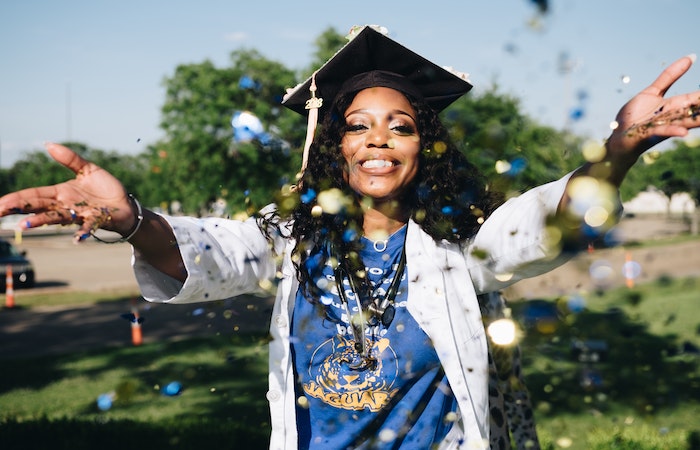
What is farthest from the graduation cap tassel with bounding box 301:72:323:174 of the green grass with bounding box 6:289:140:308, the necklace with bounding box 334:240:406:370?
the green grass with bounding box 6:289:140:308

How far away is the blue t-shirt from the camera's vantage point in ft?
7.09

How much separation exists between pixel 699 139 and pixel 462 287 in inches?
35.0

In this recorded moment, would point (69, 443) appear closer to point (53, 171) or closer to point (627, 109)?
point (627, 109)

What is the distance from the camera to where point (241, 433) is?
17.6 feet

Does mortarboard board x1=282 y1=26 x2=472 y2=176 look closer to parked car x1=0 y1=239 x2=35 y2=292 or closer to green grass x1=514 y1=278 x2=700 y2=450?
green grass x1=514 y1=278 x2=700 y2=450

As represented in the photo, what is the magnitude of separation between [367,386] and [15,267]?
16.4 metres

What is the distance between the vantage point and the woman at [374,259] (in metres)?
1.96

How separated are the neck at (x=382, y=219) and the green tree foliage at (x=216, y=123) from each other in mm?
12273

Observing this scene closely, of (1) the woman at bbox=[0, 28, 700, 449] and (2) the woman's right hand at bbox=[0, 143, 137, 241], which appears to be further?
(1) the woman at bbox=[0, 28, 700, 449]

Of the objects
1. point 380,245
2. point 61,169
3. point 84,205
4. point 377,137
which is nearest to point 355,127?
point 377,137

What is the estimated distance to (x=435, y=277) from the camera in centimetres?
227

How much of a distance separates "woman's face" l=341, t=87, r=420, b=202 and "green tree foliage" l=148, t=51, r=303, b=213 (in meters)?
12.2

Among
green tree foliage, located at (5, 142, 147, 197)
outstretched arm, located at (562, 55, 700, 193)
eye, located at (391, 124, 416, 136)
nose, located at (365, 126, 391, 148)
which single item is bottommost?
outstretched arm, located at (562, 55, 700, 193)

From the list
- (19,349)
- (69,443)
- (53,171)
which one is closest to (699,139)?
(69,443)
